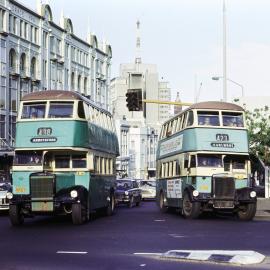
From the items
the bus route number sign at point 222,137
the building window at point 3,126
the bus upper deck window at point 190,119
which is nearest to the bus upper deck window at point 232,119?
the bus route number sign at point 222,137

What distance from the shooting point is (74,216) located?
2333cm

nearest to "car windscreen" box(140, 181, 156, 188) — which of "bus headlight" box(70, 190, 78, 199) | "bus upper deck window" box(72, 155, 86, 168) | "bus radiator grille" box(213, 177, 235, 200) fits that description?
"bus radiator grille" box(213, 177, 235, 200)

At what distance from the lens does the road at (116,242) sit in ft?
42.5

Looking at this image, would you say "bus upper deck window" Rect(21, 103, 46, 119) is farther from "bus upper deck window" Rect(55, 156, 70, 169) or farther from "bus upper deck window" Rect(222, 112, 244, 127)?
"bus upper deck window" Rect(222, 112, 244, 127)

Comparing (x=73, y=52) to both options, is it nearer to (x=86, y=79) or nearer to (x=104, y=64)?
(x=86, y=79)

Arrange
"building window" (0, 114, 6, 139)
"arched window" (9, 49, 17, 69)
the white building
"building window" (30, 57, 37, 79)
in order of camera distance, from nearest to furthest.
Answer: "building window" (0, 114, 6, 139)
"arched window" (9, 49, 17, 69)
"building window" (30, 57, 37, 79)
the white building

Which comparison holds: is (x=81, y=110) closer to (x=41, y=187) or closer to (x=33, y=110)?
(x=33, y=110)

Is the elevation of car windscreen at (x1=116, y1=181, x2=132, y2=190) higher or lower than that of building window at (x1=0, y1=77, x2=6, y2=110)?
lower

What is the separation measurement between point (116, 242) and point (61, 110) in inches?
323

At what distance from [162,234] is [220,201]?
752 cm

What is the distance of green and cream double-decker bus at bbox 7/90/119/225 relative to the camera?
2342cm

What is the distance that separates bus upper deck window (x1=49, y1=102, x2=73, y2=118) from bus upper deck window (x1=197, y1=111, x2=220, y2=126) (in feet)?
19.0

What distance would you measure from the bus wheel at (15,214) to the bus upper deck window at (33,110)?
10.4 ft

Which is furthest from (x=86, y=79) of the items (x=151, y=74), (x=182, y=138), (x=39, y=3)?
(x=151, y=74)
